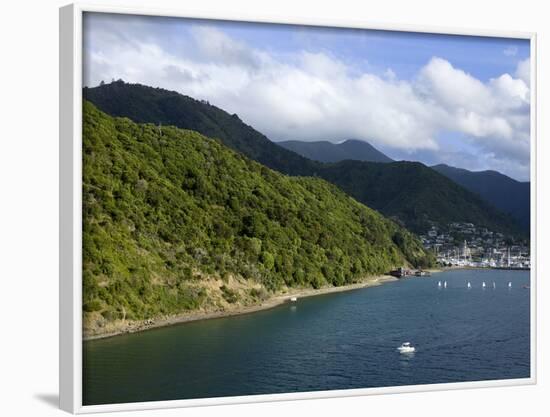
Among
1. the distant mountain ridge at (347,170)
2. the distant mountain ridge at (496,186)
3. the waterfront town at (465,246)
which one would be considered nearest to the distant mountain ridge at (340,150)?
the distant mountain ridge at (347,170)

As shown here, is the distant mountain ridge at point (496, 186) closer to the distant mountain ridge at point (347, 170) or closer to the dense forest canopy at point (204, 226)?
the distant mountain ridge at point (347, 170)

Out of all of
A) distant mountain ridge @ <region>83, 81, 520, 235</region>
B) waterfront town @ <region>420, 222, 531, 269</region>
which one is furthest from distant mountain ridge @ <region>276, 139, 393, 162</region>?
waterfront town @ <region>420, 222, 531, 269</region>

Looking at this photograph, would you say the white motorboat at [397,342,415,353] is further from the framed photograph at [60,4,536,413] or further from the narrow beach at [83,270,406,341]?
the narrow beach at [83,270,406,341]

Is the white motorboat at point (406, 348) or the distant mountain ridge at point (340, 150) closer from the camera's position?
the white motorboat at point (406, 348)

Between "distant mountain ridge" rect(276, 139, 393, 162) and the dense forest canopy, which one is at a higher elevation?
"distant mountain ridge" rect(276, 139, 393, 162)

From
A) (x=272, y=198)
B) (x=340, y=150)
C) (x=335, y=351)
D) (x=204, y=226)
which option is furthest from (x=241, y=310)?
(x=335, y=351)

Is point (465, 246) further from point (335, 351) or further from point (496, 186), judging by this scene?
point (335, 351)

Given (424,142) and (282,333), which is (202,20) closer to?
(424,142)
